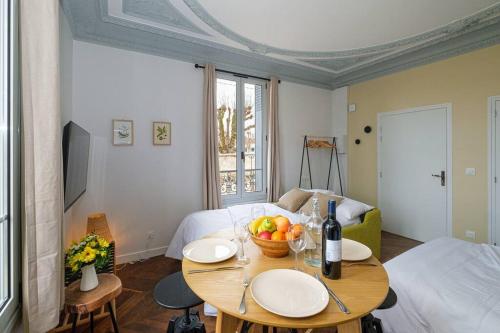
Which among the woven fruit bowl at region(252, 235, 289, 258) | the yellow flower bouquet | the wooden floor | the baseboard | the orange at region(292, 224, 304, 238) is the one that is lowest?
the wooden floor

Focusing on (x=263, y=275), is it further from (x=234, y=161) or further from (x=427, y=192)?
(x=427, y=192)

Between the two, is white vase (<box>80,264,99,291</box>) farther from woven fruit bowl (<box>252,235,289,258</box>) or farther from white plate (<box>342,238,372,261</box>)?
white plate (<box>342,238,372,261</box>)

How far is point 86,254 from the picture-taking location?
157 centimetres

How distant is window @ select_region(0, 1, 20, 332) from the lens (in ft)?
3.59

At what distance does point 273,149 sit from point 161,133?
1791 mm

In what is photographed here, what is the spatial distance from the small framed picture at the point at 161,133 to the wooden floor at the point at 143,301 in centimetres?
154

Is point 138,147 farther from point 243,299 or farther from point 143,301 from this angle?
point 243,299

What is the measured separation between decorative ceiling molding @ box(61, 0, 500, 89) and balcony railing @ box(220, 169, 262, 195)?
1.65m

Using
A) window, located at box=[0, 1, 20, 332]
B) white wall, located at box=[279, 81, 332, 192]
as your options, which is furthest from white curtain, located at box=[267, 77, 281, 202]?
window, located at box=[0, 1, 20, 332]

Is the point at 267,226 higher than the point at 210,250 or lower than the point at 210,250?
higher

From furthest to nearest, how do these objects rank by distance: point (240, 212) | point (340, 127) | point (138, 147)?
point (340, 127) < point (138, 147) < point (240, 212)

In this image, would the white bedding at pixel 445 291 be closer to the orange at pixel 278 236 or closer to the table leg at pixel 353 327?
the table leg at pixel 353 327

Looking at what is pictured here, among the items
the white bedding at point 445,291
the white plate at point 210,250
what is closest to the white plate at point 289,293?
the white plate at point 210,250

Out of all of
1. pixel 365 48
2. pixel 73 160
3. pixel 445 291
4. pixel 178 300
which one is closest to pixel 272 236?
pixel 178 300
